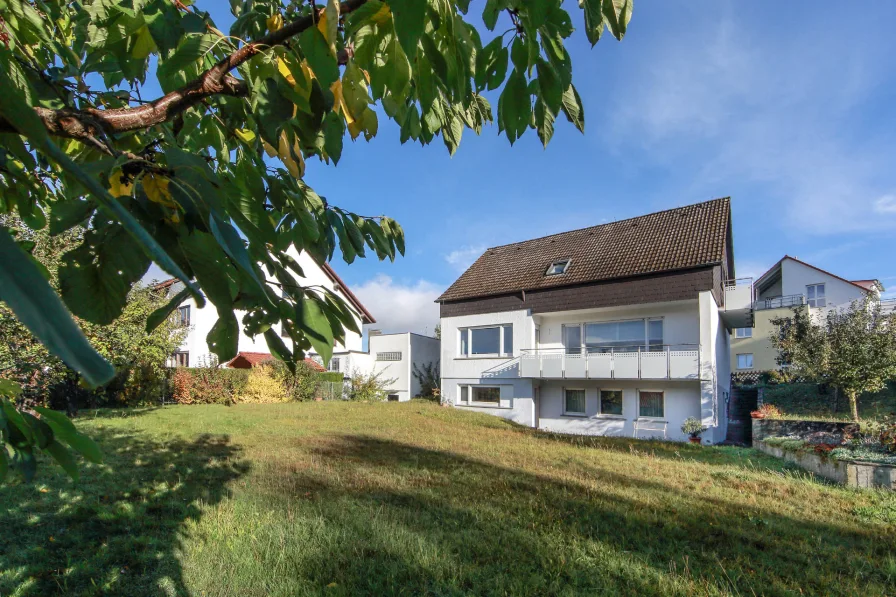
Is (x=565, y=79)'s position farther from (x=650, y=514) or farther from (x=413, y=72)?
(x=650, y=514)

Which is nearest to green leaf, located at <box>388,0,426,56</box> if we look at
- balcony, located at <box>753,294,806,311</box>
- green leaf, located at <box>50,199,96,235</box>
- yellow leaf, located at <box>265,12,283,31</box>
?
green leaf, located at <box>50,199,96,235</box>

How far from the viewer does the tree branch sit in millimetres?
1220

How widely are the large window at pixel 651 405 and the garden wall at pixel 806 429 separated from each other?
12.1 ft

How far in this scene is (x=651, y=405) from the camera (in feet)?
58.1

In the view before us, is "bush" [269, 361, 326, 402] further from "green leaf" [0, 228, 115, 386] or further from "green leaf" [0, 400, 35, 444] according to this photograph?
"green leaf" [0, 228, 115, 386]

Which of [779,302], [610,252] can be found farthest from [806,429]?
[779,302]

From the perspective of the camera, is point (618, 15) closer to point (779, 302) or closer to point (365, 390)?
point (365, 390)

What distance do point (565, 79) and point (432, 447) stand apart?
9.58 meters

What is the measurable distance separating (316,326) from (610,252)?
20.5m

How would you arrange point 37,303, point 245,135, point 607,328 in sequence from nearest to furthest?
point 37,303 → point 245,135 → point 607,328

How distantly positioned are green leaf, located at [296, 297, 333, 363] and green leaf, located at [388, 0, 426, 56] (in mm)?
618

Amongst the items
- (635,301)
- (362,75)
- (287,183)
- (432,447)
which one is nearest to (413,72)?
(362,75)

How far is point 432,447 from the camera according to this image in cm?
1015

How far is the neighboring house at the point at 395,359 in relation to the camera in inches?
1133
